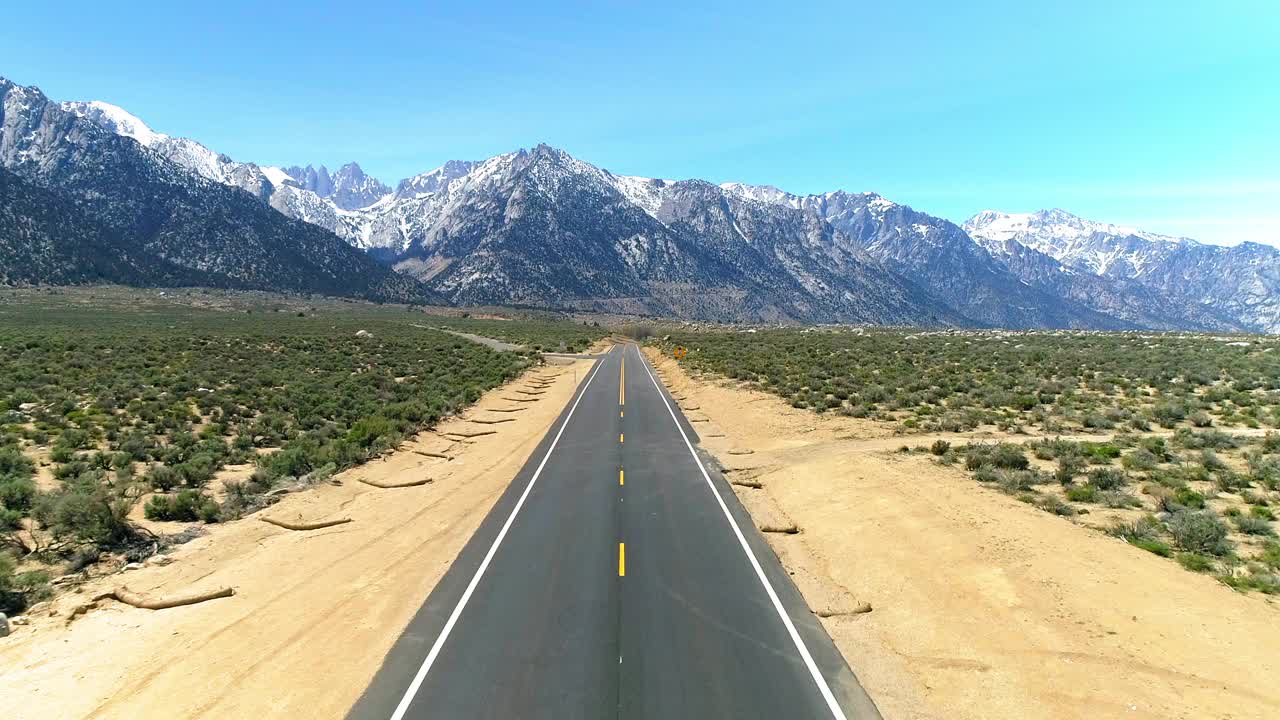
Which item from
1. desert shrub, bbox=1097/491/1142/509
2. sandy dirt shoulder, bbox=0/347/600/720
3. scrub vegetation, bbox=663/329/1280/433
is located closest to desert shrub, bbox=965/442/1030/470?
desert shrub, bbox=1097/491/1142/509

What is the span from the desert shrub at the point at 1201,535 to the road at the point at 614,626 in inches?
378

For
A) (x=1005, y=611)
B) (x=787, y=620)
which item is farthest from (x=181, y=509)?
(x=1005, y=611)

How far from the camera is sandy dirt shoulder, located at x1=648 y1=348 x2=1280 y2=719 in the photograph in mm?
9102

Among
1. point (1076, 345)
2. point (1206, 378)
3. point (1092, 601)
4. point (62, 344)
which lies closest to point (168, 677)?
point (1092, 601)

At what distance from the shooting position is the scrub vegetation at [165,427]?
1399cm

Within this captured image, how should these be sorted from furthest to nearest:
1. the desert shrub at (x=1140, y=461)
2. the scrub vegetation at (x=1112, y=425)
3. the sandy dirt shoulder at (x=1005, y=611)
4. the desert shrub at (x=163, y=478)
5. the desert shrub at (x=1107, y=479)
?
the desert shrub at (x=1140, y=461) < the desert shrub at (x=1107, y=479) < the desert shrub at (x=163, y=478) < the scrub vegetation at (x=1112, y=425) < the sandy dirt shoulder at (x=1005, y=611)

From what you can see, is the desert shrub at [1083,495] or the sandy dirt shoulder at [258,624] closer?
the sandy dirt shoulder at [258,624]

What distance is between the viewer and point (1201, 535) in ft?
44.9

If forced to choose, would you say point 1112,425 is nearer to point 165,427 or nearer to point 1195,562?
point 1195,562

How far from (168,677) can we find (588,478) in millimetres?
13019

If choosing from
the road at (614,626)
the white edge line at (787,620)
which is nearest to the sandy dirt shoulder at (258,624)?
the road at (614,626)

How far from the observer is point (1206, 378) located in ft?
113

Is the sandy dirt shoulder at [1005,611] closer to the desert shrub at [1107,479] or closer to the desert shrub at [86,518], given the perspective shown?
the desert shrub at [1107,479]

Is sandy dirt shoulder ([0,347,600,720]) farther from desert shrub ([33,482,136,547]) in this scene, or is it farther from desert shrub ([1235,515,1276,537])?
desert shrub ([1235,515,1276,537])
